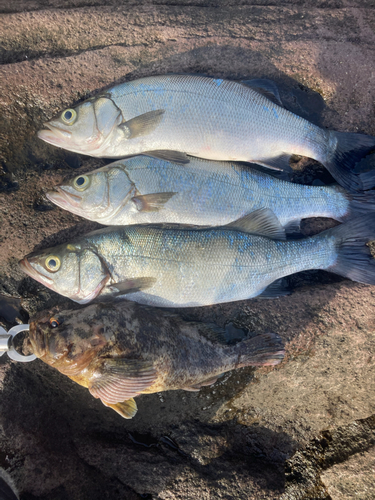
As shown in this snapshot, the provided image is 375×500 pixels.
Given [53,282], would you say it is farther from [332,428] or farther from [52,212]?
[332,428]

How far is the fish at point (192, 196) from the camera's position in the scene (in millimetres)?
2957

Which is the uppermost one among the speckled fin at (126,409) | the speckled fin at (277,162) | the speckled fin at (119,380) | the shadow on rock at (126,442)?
the speckled fin at (277,162)

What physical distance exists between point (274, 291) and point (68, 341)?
6.51 feet

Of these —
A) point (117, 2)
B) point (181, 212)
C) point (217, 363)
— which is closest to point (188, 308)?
point (217, 363)

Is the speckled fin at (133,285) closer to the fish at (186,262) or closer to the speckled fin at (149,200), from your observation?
the fish at (186,262)

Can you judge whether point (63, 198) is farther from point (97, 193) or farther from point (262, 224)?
point (262, 224)

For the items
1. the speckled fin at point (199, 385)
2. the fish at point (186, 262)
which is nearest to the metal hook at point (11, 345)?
the fish at point (186, 262)

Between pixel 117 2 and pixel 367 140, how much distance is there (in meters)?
3.35

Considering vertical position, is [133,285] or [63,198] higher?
[63,198]

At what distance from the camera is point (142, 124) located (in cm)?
299

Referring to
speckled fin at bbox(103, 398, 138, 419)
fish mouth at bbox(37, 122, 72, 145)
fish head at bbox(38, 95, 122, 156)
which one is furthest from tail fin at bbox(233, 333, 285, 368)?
fish mouth at bbox(37, 122, 72, 145)

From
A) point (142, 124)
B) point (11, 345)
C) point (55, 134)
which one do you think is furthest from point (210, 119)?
point (11, 345)

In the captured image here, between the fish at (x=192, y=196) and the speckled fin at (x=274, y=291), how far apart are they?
2.01 feet

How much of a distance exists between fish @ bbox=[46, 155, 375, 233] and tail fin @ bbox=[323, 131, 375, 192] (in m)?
0.10
